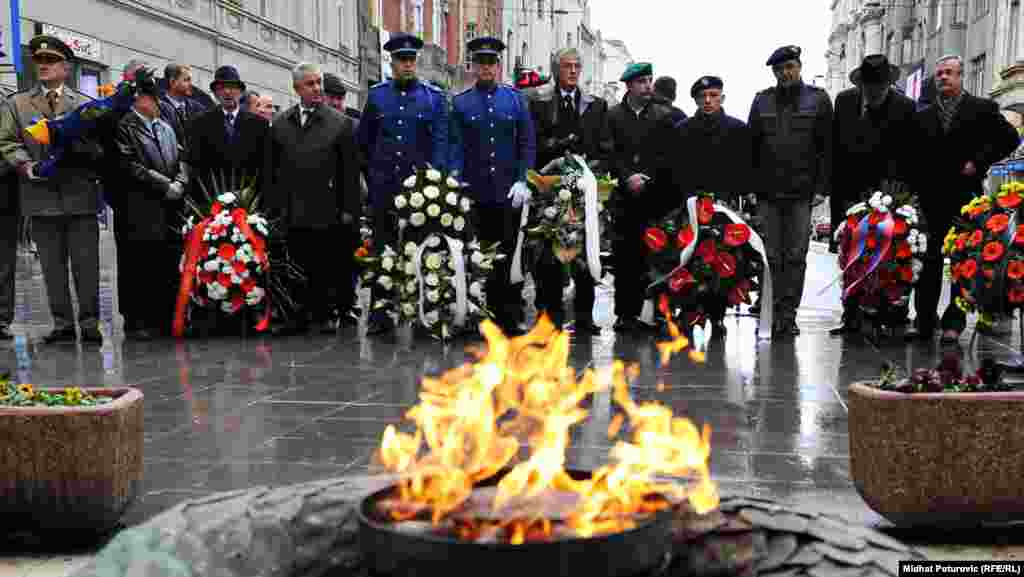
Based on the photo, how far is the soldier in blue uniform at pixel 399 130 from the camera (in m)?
9.29

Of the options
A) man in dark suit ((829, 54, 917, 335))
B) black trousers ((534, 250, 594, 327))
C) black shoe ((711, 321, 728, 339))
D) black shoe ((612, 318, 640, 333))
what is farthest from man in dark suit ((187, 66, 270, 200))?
man in dark suit ((829, 54, 917, 335))

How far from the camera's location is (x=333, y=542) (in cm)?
300

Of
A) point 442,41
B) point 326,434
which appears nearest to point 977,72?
point 442,41

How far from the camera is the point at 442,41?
48562 mm

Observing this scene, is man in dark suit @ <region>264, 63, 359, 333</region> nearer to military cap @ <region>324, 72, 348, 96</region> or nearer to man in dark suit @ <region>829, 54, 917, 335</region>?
military cap @ <region>324, 72, 348, 96</region>

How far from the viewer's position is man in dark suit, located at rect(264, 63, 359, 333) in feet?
31.5

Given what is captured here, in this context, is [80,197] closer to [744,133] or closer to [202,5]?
[744,133]

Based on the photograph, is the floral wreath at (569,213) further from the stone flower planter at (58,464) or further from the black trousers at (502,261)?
the stone flower planter at (58,464)

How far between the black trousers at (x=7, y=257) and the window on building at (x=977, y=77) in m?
36.6

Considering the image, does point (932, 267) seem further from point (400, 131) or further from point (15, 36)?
point (15, 36)

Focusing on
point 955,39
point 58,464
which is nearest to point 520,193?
point 58,464

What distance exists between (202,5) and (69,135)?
1703 cm

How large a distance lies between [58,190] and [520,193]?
3691 mm

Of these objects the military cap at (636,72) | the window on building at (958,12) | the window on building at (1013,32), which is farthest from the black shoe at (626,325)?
the window on building at (958,12)
